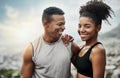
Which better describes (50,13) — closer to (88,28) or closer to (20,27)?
(88,28)

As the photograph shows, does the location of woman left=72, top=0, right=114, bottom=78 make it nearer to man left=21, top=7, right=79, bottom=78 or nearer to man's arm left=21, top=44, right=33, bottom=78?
man left=21, top=7, right=79, bottom=78

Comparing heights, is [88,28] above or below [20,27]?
above

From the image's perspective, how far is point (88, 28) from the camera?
68.6 inches

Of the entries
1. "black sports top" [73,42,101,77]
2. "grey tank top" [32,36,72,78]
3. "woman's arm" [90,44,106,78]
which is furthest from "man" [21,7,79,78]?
"woman's arm" [90,44,106,78]

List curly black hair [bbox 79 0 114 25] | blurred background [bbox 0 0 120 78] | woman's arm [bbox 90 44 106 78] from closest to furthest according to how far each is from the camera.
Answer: woman's arm [bbox 90 44 106 78], curly black hair [bbox 79 0 114 25], blurred background [bbox 0 0 120 78]

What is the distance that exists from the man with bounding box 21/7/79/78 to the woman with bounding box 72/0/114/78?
9 centimetres

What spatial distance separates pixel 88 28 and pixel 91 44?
11 cm

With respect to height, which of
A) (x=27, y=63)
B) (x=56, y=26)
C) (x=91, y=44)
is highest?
(x=56, y=26)

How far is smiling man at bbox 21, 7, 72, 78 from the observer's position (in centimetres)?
186

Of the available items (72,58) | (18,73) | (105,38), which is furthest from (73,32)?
(72,58)

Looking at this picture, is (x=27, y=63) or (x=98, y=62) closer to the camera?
(x=98, y=62)

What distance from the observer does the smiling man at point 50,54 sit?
186cm

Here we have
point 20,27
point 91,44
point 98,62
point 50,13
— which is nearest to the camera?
point 98,62

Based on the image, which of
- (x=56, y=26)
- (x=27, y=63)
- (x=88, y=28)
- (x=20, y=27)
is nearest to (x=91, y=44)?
(x=88, y=28)
